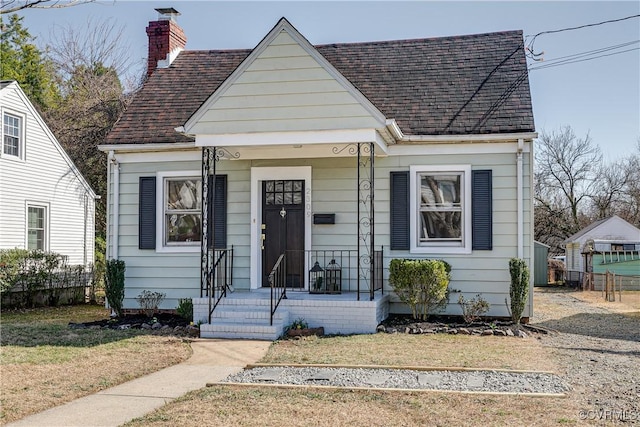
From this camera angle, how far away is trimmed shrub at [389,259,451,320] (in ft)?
35.8

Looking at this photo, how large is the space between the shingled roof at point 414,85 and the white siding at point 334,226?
2.28 feet

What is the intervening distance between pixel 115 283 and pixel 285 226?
3.56 meters

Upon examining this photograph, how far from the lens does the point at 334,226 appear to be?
40.2 feet

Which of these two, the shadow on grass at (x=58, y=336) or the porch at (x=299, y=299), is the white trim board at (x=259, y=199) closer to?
the porch at (x=299, y=299)

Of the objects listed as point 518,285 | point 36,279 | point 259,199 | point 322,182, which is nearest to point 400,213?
point 322,182

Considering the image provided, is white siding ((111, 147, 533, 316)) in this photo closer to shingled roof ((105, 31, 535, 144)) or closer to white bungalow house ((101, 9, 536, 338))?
white bungalow house ((101, 9, 536, 338))

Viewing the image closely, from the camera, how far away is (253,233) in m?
12.4

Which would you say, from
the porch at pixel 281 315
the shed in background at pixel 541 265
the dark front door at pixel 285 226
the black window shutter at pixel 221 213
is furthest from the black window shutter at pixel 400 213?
the shed in background at pixel 541 265

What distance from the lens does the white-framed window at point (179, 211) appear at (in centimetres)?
1286

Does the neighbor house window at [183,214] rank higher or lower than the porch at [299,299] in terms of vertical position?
higher

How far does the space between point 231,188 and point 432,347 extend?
18.1 ft

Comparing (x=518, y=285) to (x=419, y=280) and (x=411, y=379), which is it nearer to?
(x=419, y=280)

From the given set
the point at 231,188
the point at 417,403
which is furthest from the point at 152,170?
the point at 417,403

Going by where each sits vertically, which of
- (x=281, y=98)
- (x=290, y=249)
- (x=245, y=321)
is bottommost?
(x=245, y=321)
